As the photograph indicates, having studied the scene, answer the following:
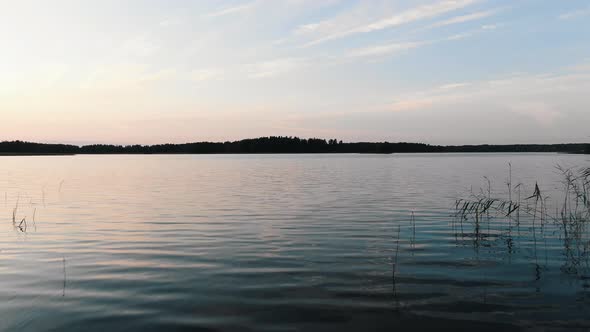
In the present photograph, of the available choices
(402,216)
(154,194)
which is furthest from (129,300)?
(154,194)

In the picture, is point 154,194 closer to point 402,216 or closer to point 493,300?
point 402,216

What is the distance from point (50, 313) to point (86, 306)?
62cm

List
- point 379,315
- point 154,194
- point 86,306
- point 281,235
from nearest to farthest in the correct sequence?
point 379,315, point 86,306, point 281,235, point 154,194

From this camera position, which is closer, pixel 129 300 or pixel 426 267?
pixel 129 300

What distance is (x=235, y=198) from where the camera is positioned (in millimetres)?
30094

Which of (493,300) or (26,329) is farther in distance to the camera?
(493,300)

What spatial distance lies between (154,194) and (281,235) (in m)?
19.6

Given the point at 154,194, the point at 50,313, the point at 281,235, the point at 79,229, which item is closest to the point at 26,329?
the point at 50,313

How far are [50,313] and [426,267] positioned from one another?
8668 millimetres

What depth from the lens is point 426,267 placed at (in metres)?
11.5

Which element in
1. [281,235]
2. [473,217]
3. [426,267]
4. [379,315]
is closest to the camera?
[379,315]

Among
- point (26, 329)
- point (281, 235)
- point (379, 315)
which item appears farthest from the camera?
point (281, 235)

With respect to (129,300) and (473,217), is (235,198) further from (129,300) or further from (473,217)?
(129,300)

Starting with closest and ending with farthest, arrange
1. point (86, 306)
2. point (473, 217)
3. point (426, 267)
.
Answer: point (86, 306), point (426, 267), point (473, 217)
